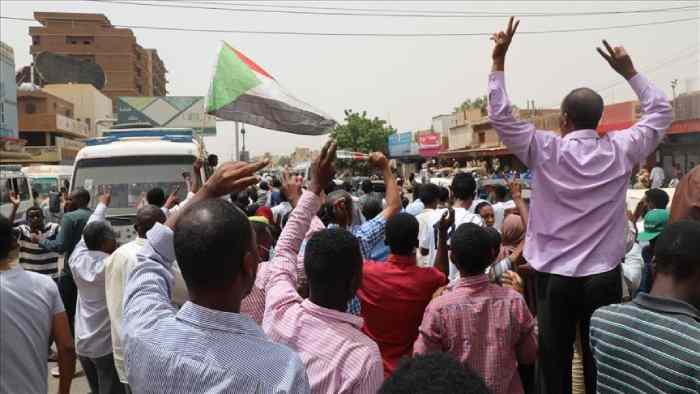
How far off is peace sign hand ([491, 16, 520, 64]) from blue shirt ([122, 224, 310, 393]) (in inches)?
77.6

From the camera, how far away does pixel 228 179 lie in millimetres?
2049

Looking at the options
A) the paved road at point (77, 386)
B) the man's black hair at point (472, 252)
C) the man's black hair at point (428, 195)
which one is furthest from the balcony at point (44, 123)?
the man's black hair at point (472, 252)

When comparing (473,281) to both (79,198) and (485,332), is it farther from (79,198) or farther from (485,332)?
(79,198)

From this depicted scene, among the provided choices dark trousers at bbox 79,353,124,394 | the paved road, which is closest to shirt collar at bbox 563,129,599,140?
dark trousers at bbox 79,353,124,394

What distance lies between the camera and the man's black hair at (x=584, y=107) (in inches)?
122

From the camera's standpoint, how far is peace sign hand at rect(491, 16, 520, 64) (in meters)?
3.04

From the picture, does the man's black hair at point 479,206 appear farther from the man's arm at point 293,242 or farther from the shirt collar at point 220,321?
the shirt collar at point 220,321

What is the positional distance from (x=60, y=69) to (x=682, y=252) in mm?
64550

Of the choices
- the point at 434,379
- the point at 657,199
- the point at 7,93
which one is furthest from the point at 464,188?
the point at 7,93

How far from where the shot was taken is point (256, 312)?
3.40 m

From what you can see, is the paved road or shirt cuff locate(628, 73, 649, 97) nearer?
shirt cuff locate(628, 73, 649, 97)

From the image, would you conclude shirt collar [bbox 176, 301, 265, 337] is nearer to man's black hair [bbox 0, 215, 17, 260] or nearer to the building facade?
man's black hair [bbox 0, 215, 17, 260]

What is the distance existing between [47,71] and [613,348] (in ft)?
214

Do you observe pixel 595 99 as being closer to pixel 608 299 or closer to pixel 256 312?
pixel 608 299
